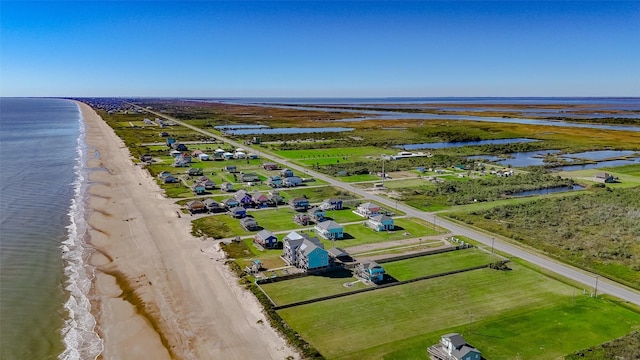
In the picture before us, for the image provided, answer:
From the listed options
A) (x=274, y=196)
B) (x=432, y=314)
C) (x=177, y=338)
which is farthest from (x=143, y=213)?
(x=432, y=314)

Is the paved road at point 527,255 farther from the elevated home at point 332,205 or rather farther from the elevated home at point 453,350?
the elevated home at point 453,350

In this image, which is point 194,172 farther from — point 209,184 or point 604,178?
point 604,178

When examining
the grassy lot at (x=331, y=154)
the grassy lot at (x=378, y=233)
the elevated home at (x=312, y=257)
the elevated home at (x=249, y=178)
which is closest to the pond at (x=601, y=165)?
the grassy lot at (x=331, y=154)

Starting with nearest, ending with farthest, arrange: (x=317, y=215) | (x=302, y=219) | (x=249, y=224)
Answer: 1. (x=249, y=224)
2. (x=302, y=219)
3. (x=317, y=215)

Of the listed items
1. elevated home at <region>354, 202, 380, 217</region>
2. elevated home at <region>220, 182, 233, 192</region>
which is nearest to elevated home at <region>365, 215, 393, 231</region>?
elevated home at <region>354, 202, 380, 217</region>

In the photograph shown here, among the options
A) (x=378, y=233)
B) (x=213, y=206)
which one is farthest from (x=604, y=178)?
(x=213, y=206)

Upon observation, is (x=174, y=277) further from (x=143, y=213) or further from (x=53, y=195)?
(x=53, y=195)

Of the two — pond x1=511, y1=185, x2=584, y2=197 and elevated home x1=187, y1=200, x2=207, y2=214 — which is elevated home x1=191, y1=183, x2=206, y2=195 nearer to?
elevated home x1=187, y1=200, x2=207, y2=214

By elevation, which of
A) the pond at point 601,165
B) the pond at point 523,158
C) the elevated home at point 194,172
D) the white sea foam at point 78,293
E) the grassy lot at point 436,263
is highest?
the elevated home at point 194,172
